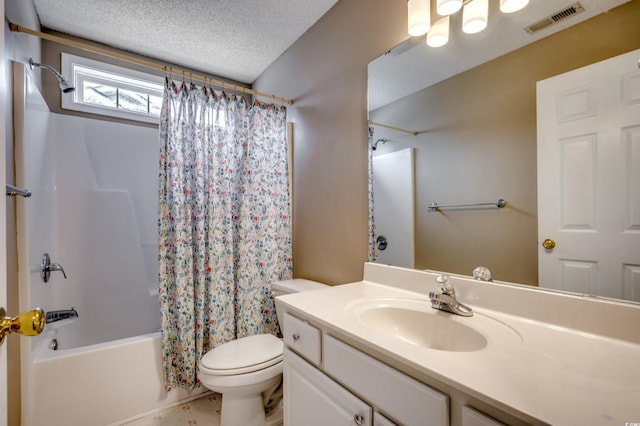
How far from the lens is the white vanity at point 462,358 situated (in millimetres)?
520

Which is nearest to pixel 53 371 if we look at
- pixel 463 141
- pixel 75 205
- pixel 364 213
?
pixel 75 205

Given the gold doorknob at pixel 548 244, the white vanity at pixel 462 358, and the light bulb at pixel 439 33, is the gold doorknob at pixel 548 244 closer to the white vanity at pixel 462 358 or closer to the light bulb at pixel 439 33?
the white vanity at pixel 462 358

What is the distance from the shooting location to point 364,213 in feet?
5.04

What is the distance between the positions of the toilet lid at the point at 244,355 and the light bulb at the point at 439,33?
65.9 inches

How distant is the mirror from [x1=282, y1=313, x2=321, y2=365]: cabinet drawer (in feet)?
1.88

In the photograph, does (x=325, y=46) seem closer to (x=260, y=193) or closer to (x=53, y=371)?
(x=260, y=193)

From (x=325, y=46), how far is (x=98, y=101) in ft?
6.14

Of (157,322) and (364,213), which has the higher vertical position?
(364,213)

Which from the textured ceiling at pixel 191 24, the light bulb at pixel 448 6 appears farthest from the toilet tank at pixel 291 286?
the textured ceiling at pixel 191 24

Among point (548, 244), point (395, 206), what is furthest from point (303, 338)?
point (548, 244)

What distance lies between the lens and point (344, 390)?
85cm

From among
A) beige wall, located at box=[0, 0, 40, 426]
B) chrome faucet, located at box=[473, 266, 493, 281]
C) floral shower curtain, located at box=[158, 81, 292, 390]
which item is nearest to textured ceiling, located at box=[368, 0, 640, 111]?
chrome faucet, located at box=[473, 266, 493, 281]

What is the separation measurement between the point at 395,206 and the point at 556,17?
854 millimetres

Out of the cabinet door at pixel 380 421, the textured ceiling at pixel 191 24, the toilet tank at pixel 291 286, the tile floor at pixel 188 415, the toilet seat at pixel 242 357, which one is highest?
the textured ceiling at pixel 191 24
